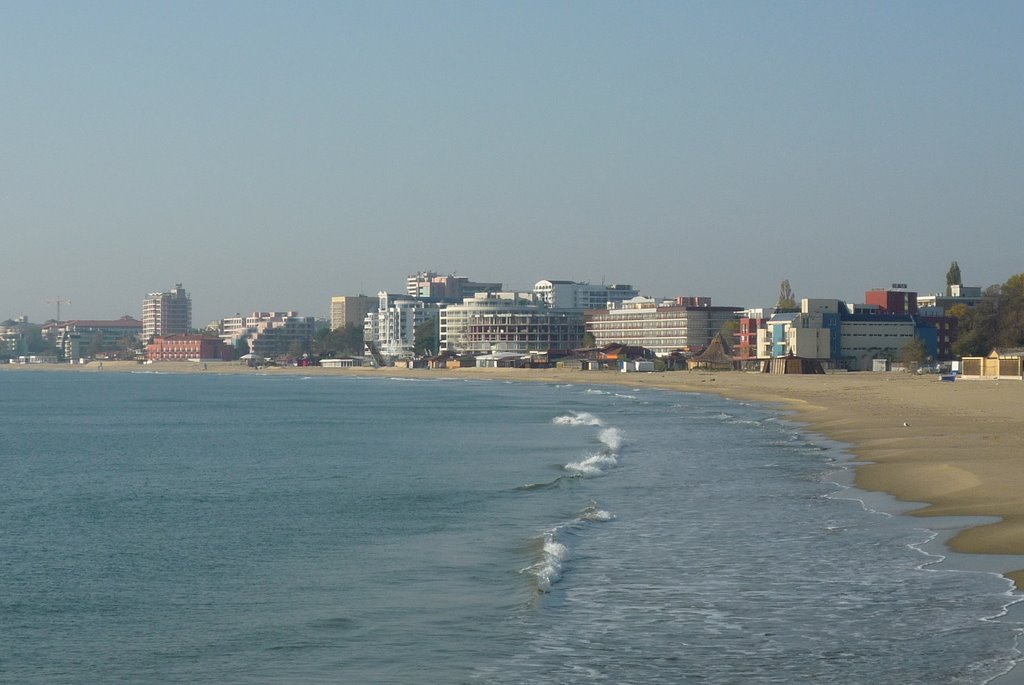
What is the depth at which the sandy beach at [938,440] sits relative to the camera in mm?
Answer: 21141

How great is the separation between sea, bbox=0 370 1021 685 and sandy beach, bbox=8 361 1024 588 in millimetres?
1036

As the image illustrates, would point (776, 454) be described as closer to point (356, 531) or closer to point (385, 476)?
point (385, 476)

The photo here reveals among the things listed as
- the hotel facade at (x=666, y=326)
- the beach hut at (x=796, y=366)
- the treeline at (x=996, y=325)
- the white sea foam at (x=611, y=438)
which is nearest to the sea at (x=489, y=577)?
the white sea foam at (x=611, y=438)

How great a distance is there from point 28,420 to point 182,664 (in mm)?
60207

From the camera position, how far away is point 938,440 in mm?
35344

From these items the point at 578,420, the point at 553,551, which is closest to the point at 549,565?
the point at 553,551

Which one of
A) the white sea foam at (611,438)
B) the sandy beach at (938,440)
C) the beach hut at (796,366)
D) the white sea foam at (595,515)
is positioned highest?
the beach hut at (796,366)

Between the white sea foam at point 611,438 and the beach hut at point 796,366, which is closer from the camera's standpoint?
the white sea foam at point 611,438

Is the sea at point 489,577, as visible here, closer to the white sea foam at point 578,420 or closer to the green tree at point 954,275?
the white sea foam at point 578,420

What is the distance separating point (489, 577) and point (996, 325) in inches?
4125

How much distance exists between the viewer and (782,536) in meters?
19.8

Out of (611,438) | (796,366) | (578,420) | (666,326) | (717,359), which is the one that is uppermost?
(666,326)

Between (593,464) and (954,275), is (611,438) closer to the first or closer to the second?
(593,464)

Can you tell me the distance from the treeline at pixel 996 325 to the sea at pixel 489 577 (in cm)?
7797
